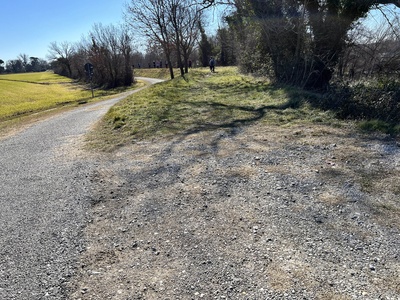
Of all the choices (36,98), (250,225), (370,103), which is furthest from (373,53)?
(36,98)

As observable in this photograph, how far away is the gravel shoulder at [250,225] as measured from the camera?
100 inches

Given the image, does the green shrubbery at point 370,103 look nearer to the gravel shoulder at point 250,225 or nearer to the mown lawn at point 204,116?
the mown lawn at point 204,116

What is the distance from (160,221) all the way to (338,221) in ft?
7.02

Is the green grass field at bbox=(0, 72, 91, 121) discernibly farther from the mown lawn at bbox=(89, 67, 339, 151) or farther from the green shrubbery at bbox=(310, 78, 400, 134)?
the green shrubbery at bbox=(310, 78, 400, 134)

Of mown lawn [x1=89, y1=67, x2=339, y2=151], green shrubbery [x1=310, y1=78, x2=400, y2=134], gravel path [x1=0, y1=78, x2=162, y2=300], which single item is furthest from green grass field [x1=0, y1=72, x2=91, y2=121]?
green shrubbery [x1=310, y1=78, x2=400, y2=134]

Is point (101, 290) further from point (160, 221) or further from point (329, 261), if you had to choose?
point (329, 261)

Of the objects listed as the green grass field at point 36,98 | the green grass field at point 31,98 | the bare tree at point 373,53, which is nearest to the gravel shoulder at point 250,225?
the bare tree at point 373,53

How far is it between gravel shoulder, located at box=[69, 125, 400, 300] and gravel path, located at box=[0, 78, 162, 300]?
0.20 meters

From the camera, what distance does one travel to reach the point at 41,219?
402 cm

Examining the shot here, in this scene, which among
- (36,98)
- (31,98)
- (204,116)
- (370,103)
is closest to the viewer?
(370,103)

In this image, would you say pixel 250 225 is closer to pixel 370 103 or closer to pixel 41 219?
pixel 41 219

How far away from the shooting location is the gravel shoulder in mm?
2545

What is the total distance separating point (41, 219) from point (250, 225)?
286 cm

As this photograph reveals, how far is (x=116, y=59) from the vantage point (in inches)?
1566
